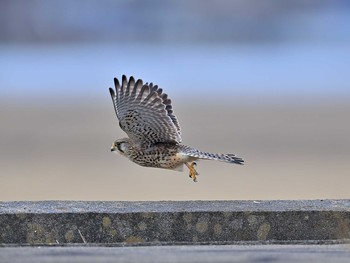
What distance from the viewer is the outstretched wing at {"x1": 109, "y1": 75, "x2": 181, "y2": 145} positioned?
31.1 ft

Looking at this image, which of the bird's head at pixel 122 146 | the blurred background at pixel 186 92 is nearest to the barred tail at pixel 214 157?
the bird's head at pixel 122 146

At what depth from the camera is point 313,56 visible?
3203 centimetres

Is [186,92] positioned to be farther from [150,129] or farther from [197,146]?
[150,129]

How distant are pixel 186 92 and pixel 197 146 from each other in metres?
7.46

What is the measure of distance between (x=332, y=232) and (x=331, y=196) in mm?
7198

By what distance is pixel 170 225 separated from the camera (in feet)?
23.0

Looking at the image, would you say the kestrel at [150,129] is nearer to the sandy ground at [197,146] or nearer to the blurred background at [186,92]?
the sandy ground at [197,146]

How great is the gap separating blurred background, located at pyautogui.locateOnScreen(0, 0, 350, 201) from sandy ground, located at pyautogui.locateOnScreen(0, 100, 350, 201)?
1.1 inches

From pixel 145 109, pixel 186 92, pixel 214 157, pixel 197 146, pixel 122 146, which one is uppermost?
pixel 145 109

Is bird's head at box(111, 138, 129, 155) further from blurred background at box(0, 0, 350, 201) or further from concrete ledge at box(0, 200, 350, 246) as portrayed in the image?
blurred background at box(0, 0, 350, 201)

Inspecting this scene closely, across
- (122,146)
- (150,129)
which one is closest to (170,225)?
(150,129)

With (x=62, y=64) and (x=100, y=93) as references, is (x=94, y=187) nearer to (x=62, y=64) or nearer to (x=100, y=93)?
(x=100, y=93)

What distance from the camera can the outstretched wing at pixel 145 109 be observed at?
9477mm

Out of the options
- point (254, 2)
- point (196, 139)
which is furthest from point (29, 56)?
point (196, 139)
